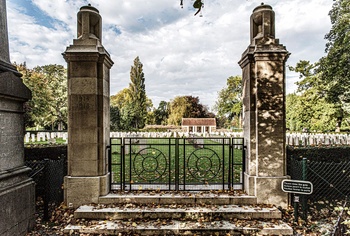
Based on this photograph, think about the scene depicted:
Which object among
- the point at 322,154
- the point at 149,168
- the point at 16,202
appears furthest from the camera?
the point at 149,168

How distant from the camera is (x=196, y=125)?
52.3 metres

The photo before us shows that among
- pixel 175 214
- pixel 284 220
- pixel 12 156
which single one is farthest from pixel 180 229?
pixel 12 156

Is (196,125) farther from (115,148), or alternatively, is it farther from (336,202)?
(336,202)

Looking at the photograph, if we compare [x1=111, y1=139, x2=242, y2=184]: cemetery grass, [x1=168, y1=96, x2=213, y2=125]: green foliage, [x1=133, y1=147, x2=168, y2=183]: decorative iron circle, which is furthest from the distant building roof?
[x1=133, y1=147, x2=168, y2=183]: decorative iron circle

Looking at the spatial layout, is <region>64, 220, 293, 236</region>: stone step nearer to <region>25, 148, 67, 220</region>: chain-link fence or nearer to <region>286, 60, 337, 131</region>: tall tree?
<region>25, 148, 67, 220</region>: chain-link fence

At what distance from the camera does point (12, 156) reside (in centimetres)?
430

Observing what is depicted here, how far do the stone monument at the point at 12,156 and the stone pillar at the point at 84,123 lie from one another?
37.5 inches

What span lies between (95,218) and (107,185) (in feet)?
2.94

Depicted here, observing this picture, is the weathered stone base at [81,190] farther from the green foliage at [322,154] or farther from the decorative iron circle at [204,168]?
the green foliage at [322,154]

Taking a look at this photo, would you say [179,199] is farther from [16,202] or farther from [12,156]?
[12,156]

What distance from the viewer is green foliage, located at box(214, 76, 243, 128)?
6088cm

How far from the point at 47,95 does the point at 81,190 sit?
34.7m

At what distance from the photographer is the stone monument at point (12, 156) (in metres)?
3.94

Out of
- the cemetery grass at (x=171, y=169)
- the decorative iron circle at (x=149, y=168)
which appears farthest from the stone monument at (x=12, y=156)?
the decorative iron circle at (x=149, y=168)
